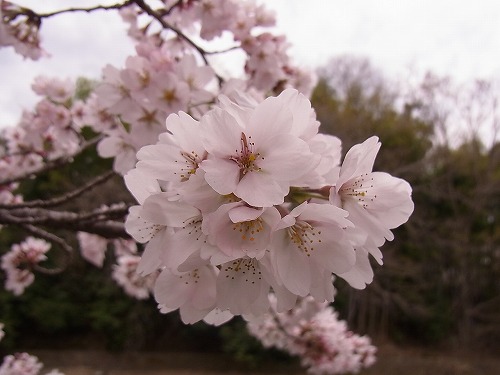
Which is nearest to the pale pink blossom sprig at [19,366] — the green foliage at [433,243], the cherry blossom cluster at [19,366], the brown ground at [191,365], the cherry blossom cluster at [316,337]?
the cherry blossom cluster at [19,366]


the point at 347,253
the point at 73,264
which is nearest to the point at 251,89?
the point at 347,253

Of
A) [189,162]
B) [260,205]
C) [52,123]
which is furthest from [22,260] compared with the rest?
[260,205]

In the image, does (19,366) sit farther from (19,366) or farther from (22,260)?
(22,260)

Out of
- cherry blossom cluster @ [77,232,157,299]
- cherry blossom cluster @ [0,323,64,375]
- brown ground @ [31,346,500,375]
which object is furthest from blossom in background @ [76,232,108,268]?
brown ground @ [31,346,500,375]

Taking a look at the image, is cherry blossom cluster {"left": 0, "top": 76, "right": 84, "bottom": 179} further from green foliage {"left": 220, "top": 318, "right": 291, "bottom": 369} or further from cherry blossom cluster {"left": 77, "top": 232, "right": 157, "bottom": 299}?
green foliage {"left": 220, "top": 318, "right": 291, "bottom": 369}

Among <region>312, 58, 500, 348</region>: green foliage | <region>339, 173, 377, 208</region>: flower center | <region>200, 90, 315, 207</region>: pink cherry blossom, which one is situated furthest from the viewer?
<region>312, 58, 500, 348</region>: green foliage

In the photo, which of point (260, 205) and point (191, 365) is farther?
point (191, 365)

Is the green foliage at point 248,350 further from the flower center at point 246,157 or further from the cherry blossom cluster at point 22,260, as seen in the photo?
the flower center at point 246,157
